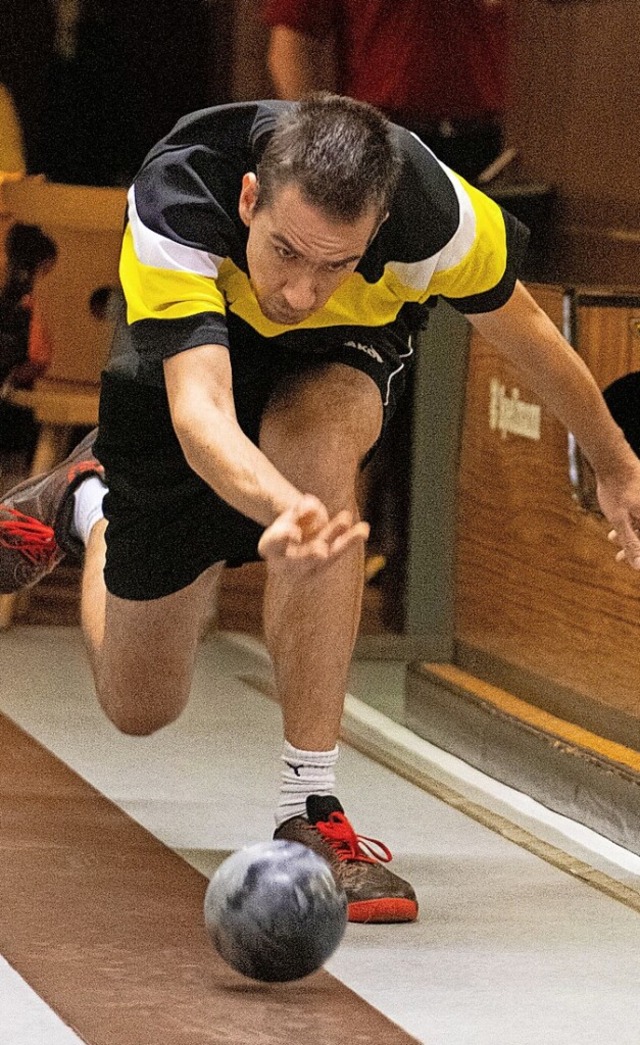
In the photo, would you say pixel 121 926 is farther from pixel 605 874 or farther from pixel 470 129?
pixel 470 129

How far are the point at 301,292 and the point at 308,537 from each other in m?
0.46

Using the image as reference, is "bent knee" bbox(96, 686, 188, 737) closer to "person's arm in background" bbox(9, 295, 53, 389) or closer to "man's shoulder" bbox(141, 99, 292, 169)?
"man's shoulder" bbox(141, 99, 292, 169)

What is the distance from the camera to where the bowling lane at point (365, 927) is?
218 centimetres

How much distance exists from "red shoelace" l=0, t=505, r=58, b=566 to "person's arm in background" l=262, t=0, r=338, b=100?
1.26m

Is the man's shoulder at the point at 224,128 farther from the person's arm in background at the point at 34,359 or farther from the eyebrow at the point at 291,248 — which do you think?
the person's arm in background at the point at 34,359

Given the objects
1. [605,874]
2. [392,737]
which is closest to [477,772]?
[392,737]

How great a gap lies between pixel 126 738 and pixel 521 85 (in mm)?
1816

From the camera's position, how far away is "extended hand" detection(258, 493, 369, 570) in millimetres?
1947

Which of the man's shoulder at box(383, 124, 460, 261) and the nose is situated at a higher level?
the man's shoulder at box(383, 124, 460, 261)

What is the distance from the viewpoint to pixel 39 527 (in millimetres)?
3309

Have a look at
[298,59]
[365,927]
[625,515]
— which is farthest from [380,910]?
[298,59]

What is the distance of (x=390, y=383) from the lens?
2742 millimetres

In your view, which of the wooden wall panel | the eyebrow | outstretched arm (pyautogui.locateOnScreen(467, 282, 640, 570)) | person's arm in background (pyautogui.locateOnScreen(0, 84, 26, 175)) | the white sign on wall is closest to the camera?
the eyebrow

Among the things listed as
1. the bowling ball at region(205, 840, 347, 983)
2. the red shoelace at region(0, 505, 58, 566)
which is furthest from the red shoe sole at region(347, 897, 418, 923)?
the red shoelace at region(0, 505, 58, 566)
